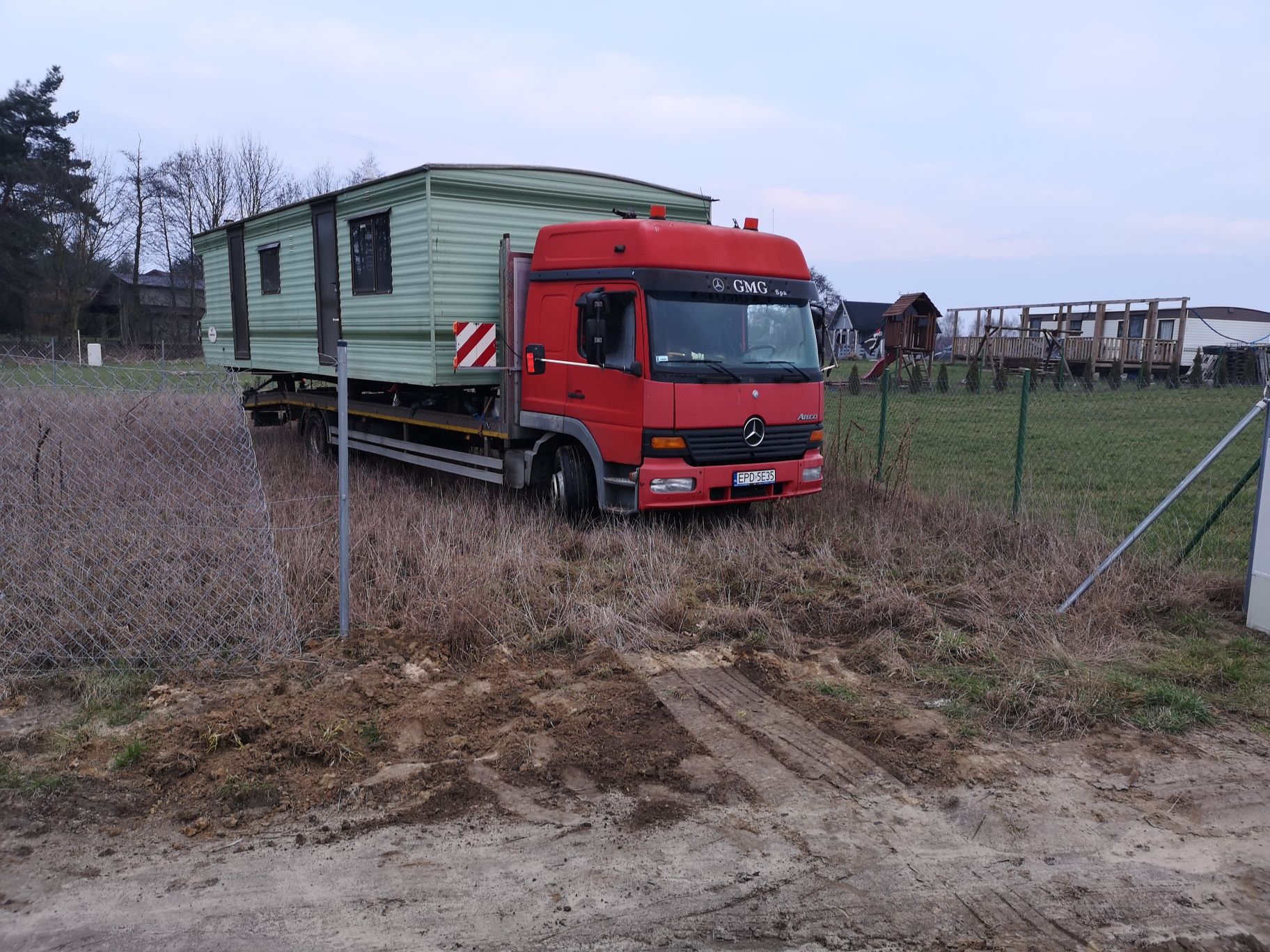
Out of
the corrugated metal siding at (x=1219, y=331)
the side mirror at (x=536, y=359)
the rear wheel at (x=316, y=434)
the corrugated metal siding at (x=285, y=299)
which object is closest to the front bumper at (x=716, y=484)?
the side mirror at (x=536, y=359)

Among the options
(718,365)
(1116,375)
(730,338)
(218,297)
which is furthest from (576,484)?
(1116,375)

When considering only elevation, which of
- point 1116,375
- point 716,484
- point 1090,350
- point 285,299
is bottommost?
point 716,484

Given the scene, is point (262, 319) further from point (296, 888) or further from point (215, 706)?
point (296, 888)

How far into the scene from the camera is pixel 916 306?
36812 mm

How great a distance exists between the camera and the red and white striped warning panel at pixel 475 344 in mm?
9172

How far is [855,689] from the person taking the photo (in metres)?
5.07

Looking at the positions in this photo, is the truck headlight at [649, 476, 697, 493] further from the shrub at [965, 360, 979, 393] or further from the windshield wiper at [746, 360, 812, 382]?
the shrub at [965, 360, 979, 393]

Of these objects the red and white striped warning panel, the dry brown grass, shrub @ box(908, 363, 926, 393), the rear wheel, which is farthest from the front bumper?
shrub @ box(908, 363, 926, 393)

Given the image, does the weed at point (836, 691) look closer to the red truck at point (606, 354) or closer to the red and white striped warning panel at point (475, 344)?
the red truck at point (606, 354)

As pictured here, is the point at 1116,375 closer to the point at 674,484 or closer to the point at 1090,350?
the point at 1090,350

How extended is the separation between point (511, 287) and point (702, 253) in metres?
2.11

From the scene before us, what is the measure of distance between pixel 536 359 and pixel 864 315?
2579 inches

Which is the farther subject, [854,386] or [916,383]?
[916,383]

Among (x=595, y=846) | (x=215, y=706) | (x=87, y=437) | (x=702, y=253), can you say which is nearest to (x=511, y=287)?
(x=702, y=253)
